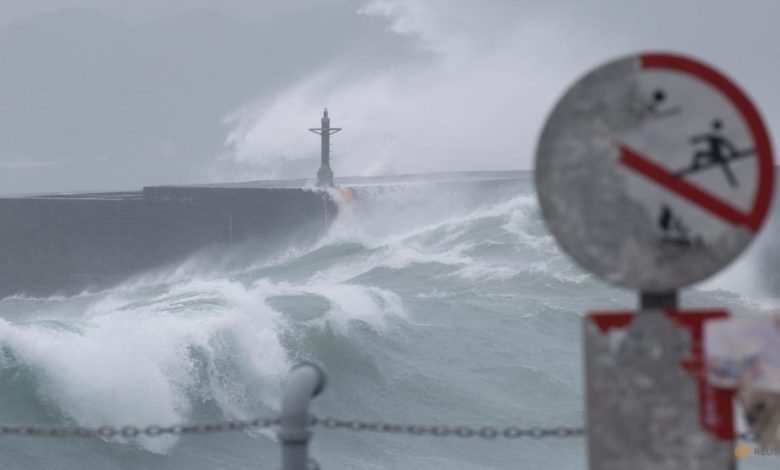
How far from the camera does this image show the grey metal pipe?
2605 millimetres

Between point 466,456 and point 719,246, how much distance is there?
1020 centimetres

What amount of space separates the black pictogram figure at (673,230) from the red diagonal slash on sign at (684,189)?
38 mm

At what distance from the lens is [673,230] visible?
2.13 m

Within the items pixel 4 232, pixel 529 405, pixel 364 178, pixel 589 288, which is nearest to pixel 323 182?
pixel 4 232

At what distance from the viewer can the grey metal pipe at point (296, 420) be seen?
8.55ft

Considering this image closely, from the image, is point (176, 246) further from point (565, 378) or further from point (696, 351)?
point (696, 351)

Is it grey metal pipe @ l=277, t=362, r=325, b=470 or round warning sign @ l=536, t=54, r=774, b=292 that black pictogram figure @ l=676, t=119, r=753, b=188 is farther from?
grey metal pipe @ l=277, t=362, r=325, b=470

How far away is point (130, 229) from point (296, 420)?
1240 inches

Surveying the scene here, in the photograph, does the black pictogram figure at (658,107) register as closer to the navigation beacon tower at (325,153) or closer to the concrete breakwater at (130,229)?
the concrete breakwater at (130,229)

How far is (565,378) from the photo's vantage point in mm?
17094
